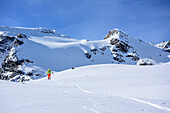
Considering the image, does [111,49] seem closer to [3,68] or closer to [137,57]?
[137,57]

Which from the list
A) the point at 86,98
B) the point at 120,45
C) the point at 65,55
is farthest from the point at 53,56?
the point at 86,98

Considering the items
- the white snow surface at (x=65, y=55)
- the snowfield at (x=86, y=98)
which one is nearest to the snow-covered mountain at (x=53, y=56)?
the white snow surface at (x=65, y=55)

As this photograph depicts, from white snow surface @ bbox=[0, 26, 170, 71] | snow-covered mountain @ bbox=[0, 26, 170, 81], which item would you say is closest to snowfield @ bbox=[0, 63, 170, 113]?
snow-covered mountain @ bbox=[0, 26, 170, 81]

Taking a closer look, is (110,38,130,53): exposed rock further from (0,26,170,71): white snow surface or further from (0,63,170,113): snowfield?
(0,63,170,113): snowfield

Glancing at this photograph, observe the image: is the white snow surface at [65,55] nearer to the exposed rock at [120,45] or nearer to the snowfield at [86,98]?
the exposed rock at [120,45]

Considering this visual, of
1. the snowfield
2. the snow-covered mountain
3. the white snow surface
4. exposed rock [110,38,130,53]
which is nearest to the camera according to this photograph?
the snowfield

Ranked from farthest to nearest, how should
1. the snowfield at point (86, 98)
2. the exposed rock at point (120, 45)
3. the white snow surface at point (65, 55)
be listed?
the exposed rock at point (120, 45)
the white snow surface at point (65, 55)
the snowfield at point (86, 98)

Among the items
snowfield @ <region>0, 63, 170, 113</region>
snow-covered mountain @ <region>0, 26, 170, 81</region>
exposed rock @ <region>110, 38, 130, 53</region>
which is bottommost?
snowfield @ <region>0, 63, 170, 113</region>

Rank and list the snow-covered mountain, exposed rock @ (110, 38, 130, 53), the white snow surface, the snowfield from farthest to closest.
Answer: exposed rock @ (110, 38, 130, 53) → the white snow surface → the snow-covered mountain → the snowfield

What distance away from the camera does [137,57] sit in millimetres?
59844

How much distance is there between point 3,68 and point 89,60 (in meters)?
32.8

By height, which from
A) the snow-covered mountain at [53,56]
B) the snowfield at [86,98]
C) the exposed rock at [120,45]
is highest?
the exposed rock at [120,45]

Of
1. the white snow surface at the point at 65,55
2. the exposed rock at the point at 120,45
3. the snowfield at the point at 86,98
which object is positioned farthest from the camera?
the exposed rock at the point at 120,45

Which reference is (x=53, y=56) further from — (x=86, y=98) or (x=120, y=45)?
(x=86, y=98)
